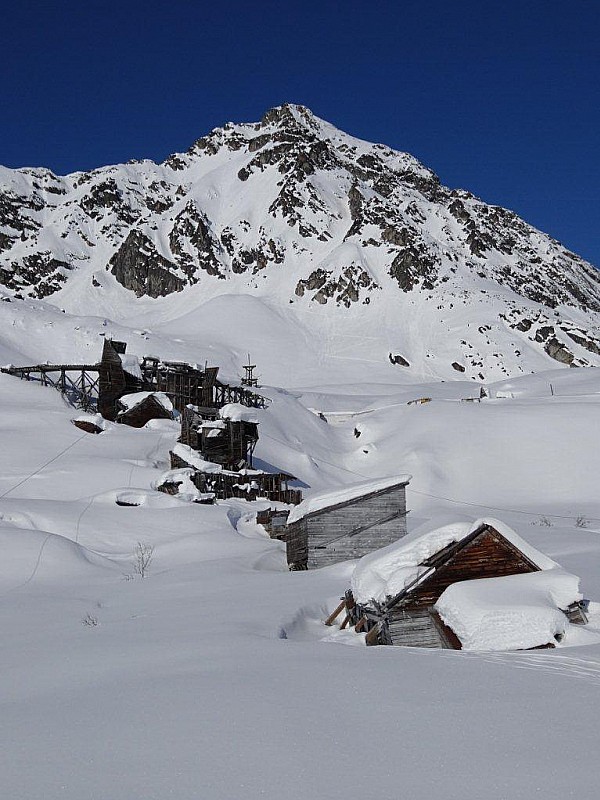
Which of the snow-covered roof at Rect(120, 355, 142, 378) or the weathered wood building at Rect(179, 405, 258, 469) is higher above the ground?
the snow-covered roof at Rect(120, 355, 142, 378)

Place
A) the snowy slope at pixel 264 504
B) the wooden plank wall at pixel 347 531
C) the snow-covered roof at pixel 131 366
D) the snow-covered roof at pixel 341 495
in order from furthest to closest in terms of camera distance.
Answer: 1. the snow-covered roof at pixel 131 366
2. the snow-covered roof at pixel 341 495
3. the wooden plank wall at pixel 347 531
4. the snowy slope at pixel 264 504

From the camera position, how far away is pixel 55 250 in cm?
12988

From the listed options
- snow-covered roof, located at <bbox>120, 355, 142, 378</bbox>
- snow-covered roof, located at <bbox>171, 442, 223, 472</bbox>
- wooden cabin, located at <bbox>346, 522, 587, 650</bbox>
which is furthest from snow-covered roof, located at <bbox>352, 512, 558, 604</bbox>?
snow-covered roof, located at <bbox>120, 355, 142, 378</bbox>

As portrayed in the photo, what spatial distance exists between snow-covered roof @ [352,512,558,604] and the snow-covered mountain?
7250 centimetres

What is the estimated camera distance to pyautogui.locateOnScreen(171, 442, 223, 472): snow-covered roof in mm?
31359

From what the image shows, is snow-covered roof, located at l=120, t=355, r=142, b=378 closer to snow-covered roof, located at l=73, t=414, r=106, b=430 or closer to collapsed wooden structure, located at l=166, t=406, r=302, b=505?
snow-covered roof, located at l=73, t=414, r=106, b=430

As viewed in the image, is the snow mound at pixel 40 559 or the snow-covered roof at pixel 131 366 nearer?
the snow mound at pixel 40 559

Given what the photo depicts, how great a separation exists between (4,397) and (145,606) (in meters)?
31.3

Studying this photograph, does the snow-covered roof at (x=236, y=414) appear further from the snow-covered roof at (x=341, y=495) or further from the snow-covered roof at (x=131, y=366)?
the snow-covered roof at (x=341, y=495)

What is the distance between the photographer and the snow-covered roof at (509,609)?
31.4 ft

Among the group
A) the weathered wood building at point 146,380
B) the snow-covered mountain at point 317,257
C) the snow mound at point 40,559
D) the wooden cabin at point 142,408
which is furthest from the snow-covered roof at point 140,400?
the snow-covered mountain at point 317,257

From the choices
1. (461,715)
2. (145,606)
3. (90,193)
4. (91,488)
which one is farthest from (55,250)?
(461,715)

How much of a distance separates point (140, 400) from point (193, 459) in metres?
10.1

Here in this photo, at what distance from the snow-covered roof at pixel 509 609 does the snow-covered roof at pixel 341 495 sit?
9.12 metres
